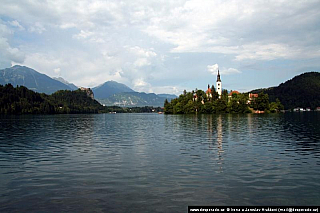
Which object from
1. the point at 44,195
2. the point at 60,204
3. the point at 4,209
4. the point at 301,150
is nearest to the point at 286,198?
the point at 60,204

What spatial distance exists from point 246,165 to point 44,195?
17.6 metres

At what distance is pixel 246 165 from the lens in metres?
25.6

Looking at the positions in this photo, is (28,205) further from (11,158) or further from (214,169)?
(11,158)

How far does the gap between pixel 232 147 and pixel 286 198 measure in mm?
20637

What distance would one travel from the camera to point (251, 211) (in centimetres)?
1405

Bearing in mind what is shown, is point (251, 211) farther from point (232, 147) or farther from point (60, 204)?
point (232, 147)

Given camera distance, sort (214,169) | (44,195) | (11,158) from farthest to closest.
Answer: (11,158)
(214,169)
(44,195)

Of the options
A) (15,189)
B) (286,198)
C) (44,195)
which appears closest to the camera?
(286,198)

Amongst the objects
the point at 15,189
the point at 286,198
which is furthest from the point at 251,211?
the point at 15,189

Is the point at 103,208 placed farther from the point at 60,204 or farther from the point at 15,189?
the point at 15,189

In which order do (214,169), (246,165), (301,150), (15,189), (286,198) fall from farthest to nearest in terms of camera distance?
(301,150) < (246,165) < (214,169) < (15,189) < (286,198)

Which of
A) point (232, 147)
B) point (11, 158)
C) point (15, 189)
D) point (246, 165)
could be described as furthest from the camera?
point (232, 147)

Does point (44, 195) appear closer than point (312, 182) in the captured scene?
Yes

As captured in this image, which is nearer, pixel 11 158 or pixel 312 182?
pixel 312 182
